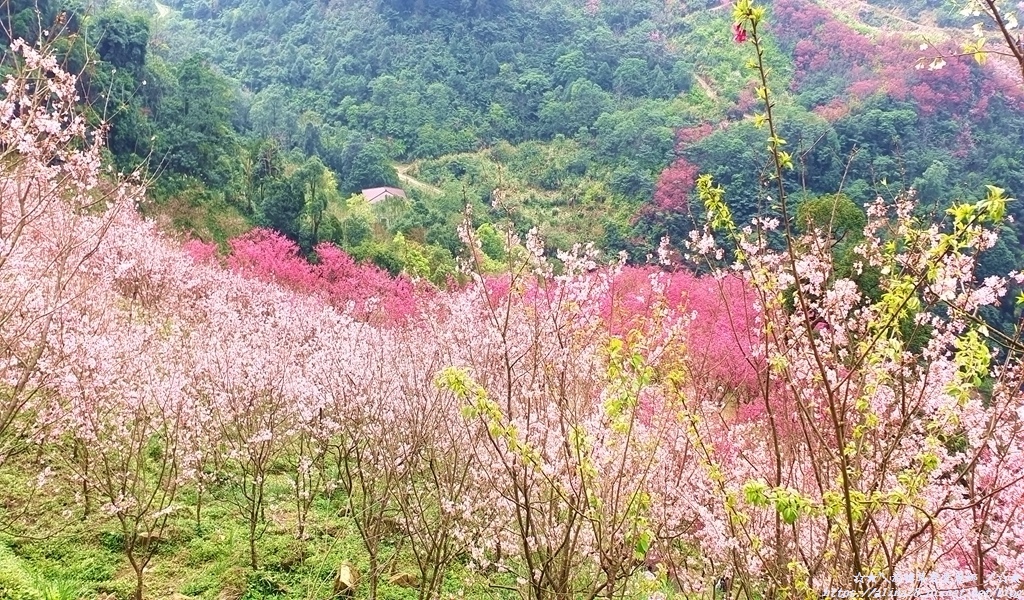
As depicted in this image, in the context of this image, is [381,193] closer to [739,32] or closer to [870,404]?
[870,404]

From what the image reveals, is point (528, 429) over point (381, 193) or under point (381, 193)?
over

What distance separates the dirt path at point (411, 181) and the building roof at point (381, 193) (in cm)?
283

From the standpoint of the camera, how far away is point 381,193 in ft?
116

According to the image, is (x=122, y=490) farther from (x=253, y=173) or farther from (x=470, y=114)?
(x=470, y=114)

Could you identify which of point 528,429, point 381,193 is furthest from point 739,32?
point 381,193

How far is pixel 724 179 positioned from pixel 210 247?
2668 centimetres

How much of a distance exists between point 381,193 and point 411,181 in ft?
22.2

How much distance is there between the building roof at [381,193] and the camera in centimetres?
3444

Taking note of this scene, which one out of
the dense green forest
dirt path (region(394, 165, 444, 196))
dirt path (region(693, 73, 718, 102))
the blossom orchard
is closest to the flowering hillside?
the blossom orchard

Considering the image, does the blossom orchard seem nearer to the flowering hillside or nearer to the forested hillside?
the flowering hillside

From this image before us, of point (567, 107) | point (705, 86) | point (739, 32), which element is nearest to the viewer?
point (739, 32)

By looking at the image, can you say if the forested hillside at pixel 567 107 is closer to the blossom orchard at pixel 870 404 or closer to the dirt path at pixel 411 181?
the dirt path at pixel 411 181

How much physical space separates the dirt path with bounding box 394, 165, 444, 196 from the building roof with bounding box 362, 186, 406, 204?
283 cm

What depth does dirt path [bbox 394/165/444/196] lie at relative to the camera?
40.6m
